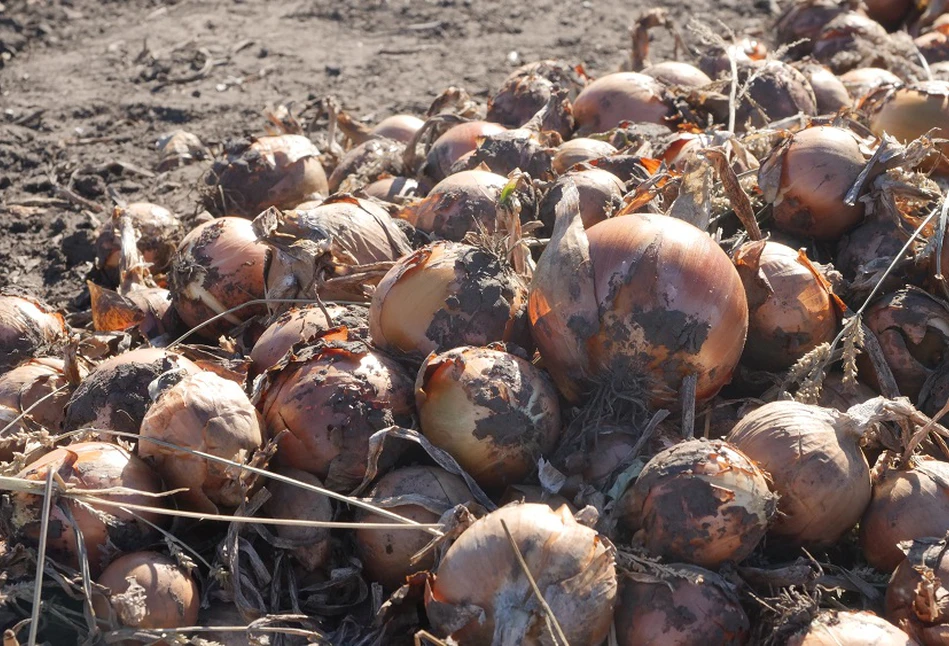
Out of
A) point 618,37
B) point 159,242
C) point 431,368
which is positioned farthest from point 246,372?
point 618,37

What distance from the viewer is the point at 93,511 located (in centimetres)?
230

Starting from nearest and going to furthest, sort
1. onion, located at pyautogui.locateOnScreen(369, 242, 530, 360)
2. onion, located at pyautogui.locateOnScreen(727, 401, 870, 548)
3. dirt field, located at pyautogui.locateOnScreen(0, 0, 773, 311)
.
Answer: onion, located at pyautogui.locateOnScreen(727, 401, 870, 548)
onion, located at pyautogui.locateOnScreen(369, 242, 530, 360)
dirt field, located at pyautogui.locateOnScreen(0, 0, 773, 311)

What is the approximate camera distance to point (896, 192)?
304cm

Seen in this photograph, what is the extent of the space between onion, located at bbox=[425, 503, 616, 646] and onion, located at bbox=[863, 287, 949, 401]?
1.34 meters

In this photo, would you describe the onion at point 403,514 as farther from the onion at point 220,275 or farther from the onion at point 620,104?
the onion at point 620,104

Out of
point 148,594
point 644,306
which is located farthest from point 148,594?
point 644,306

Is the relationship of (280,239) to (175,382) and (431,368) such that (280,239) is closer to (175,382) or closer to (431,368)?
(175,382)

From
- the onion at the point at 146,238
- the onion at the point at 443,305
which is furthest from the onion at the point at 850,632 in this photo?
the onion at the point at 146,238

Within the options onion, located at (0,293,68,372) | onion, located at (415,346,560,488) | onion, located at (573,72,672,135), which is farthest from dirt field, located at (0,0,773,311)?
onion, located at (415,346,560,488)

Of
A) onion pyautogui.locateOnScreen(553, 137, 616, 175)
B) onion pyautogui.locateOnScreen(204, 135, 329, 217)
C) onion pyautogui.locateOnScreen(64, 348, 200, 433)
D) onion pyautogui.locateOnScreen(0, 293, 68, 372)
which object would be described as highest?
onion pyautogui.locateOnScreen(553, 137, 616, 175)

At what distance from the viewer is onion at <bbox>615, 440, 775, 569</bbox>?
2.18 meters

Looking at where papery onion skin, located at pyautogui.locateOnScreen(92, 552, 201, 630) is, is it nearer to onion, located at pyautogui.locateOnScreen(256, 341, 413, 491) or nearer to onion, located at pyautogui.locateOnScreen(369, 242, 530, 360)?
onion, located at pyautogui.locateOnScreen(256, 341, 413, 491)

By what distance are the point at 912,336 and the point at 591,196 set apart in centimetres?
111

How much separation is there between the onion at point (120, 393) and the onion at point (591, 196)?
1.30 meters
